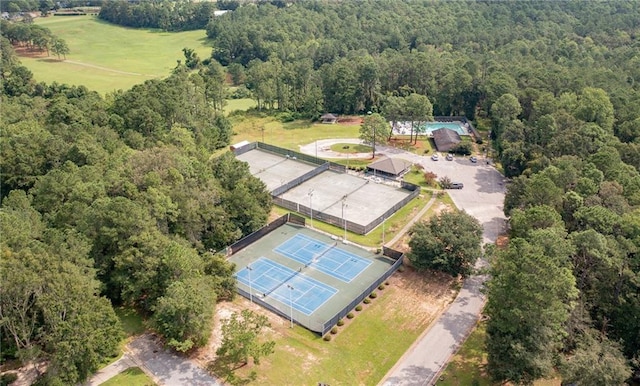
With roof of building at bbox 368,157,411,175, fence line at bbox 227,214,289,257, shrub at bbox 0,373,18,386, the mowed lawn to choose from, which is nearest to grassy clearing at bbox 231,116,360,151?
→ roof of building at bbox 368,157,411,175

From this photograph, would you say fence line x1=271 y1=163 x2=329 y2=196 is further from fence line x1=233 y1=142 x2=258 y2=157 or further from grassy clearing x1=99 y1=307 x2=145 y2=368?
grassy clearing x1=99 y1=307 x2=145 y2=368

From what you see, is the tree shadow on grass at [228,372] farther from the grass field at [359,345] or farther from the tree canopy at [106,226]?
the tree canopy at [106,226]

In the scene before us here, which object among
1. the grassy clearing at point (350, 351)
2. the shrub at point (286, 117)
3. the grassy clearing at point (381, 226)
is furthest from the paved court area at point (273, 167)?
the grassy clearing at point (350, 351)

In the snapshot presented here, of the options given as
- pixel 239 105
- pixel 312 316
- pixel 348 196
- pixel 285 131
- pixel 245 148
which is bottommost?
pixel 312 316

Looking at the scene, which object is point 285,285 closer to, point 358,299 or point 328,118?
point 358,299

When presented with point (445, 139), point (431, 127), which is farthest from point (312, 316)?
point (431, 127)

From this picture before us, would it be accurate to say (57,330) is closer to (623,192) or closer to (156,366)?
(156,366)

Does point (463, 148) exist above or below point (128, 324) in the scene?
above
